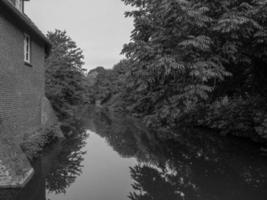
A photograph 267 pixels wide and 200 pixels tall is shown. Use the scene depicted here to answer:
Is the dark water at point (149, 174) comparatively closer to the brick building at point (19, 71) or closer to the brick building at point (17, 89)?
the brick building at point (17, 89)

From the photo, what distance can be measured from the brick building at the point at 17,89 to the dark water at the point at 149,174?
2.69ft

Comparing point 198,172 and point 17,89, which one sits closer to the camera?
point 198,172

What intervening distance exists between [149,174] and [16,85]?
6171 millimetres

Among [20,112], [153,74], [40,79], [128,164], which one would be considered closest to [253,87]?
[153,74]

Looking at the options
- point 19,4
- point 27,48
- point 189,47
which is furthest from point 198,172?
point 19,4

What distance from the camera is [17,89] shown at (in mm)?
9320

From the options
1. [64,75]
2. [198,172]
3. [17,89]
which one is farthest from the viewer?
[64,75]

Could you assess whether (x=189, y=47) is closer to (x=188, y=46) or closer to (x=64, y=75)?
(x=188, y=46)

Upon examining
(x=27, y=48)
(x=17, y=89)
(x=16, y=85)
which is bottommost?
(x=17, y=89)

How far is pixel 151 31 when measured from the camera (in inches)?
275

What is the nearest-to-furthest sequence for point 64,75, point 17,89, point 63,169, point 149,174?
point 149,174 < point 63,169 < point 17,89 < point 64,75

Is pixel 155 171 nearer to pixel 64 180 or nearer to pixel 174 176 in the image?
pixel 174 176

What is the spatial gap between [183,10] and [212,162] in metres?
6.67

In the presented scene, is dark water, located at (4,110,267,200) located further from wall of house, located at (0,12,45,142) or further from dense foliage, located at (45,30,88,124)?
dense foliage, located at (45,30,88,124)
